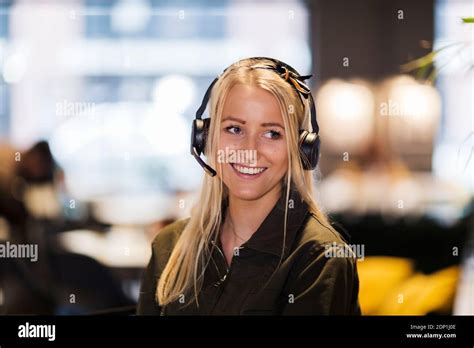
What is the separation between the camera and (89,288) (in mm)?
2811

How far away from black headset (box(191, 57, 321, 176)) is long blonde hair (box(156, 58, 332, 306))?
2 centimetres

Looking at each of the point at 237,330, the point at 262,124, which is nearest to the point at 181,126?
the point at 262,124

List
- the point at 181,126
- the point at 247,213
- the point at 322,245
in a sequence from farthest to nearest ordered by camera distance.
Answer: the point at 181,126
the point at 247,213
the point at 322,245

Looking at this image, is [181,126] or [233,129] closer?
[233,129]

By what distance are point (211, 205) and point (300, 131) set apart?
1.42ft

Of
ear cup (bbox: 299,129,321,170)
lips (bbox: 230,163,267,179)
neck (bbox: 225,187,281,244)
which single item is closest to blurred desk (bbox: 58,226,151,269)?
neck (bbox: 225,187,281,244)

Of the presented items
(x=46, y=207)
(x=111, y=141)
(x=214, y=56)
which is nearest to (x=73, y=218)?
(x=46, y=207)

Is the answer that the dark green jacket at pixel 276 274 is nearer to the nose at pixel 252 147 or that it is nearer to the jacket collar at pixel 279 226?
the jacket collar at pixel 279 226

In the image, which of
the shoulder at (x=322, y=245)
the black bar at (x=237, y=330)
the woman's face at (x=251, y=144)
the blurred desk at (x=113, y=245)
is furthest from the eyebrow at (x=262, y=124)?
the black bar at (x=237, y=330)

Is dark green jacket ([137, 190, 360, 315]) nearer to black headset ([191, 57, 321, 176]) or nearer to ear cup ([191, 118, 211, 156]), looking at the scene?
black headset ([191, 57, 321, 176])

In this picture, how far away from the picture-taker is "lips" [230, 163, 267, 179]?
103 inches

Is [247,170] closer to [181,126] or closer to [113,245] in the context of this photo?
[181,126]

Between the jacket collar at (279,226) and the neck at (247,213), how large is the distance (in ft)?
0.06

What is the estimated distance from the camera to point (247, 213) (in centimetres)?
264
